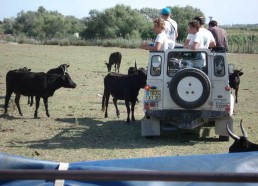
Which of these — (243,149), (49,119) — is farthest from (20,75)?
(243,149)

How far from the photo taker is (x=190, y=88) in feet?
32.2

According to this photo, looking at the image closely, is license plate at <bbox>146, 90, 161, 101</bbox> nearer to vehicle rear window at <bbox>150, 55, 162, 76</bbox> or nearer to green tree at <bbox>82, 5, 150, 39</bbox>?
vehicle rear window at <bbox>150, 55, 162, 76</bbox>

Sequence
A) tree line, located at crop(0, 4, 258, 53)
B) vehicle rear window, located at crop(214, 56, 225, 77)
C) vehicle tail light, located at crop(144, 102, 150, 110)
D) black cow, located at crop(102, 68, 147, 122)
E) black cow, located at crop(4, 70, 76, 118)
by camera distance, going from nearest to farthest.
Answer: vehicle rear window, located at crop(214, 56, 225, 77), vehicle tail light, located at crop(144, 102, 150, 110), black cow, located at crop(102, 68, 147, 122), black cow, located at crop(4, 70, 76, 118), tree line, located at crop(0, 4, 258, 53)

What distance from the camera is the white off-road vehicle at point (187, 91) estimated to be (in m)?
9.85

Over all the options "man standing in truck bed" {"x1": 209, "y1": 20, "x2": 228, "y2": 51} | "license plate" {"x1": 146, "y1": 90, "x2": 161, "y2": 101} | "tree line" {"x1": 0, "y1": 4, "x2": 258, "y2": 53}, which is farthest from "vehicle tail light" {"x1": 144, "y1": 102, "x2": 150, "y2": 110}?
"tree line" {"x1": 0, "y1": 4, "x2": 258, "y2": 53}

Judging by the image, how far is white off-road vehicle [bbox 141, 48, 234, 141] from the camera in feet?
32.3

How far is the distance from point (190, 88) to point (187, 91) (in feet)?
0.29

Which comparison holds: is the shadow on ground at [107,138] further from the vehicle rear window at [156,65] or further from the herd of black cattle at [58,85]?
the vehicle rear window at [156,65]

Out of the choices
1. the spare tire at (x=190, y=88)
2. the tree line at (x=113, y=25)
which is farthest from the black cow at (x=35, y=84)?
the tree line at (x=113, y=25)

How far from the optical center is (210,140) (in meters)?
10.7

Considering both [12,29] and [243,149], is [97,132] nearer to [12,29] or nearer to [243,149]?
[243,149]

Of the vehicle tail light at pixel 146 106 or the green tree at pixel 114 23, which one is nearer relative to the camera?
the vehicle tail light at pixel 146 106

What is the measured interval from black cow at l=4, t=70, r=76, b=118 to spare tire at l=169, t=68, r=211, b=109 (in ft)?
15.1

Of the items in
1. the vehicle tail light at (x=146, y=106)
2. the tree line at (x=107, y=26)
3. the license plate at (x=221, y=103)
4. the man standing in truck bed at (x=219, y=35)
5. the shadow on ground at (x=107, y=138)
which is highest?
the tree line at (x=107, y=26)
